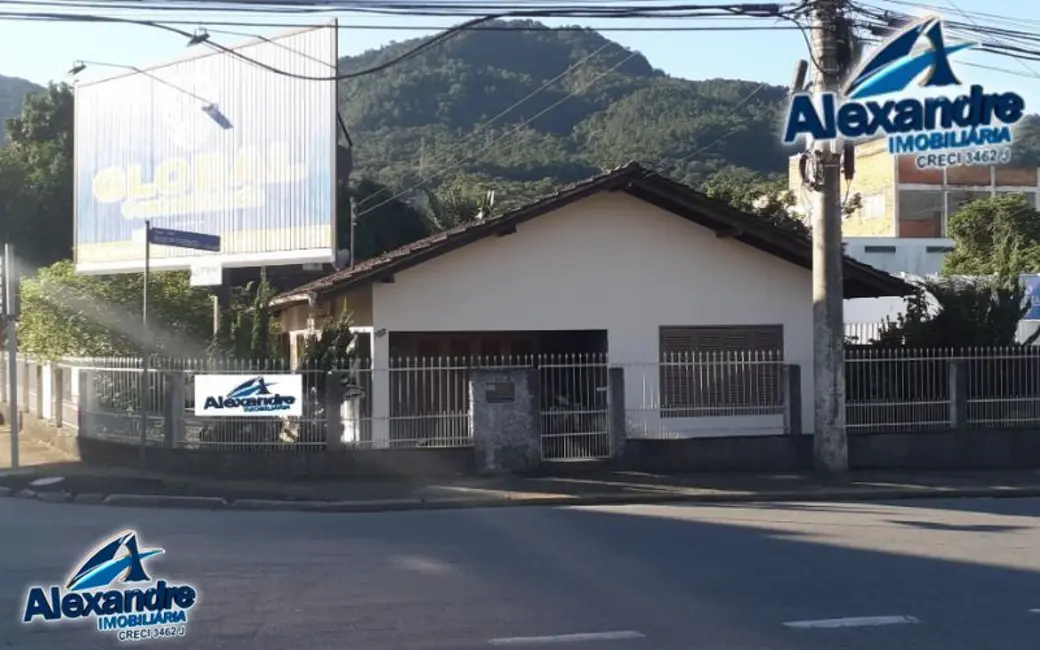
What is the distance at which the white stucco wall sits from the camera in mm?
20203

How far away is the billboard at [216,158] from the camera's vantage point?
23.0m

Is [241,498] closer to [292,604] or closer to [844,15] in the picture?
[292,604]

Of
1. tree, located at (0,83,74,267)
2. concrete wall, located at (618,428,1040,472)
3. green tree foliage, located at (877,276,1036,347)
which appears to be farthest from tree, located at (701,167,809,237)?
tree, located at (0,83,74,267)

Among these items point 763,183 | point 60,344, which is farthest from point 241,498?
point 763,183

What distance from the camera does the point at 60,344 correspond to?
26172 millimetres

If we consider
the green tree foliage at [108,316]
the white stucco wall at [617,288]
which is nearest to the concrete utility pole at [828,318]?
the white stucco wall at [617,288]

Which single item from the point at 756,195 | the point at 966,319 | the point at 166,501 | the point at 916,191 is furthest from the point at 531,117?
the point at 166,501

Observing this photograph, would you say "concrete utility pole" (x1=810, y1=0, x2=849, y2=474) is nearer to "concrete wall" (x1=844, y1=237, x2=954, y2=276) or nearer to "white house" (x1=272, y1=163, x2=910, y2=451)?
"white house" (x1=272, y1=163, x2=910, y2=451)

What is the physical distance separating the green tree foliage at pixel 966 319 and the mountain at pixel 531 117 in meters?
12.1

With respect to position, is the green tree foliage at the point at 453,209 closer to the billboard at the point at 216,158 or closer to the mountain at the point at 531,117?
the mountain at the point at 531,117

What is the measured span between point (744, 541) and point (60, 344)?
18540 mm

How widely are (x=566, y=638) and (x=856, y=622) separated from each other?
6.75 feet

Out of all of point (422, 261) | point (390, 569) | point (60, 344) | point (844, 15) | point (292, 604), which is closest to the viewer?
point (292, 604)

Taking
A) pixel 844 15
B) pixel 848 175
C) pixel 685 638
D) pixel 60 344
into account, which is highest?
pixel 844 15
